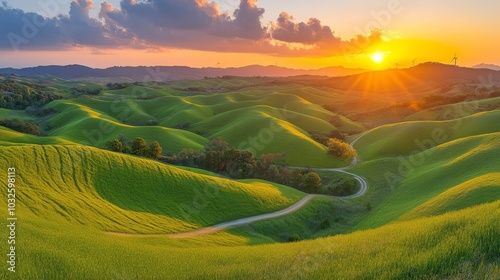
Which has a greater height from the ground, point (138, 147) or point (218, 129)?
point (138, 147)

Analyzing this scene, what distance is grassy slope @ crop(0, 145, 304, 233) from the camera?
4003 centimetres

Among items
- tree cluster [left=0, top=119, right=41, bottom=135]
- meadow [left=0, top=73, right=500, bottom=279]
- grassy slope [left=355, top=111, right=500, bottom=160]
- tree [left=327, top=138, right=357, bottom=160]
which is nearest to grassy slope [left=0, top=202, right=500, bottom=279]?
meadow [left=0, top=73, right=500, bottom=279]

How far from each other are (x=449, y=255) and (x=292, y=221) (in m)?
41.9

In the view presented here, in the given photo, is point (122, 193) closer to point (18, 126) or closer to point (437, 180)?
point (437, 180)

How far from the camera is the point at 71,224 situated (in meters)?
35.2

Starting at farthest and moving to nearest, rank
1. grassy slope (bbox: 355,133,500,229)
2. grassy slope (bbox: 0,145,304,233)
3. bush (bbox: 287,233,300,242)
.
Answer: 1. bush (bbox: 287,233,300,242)
2. grassy slope (bbox: 355,133,500,229)
3. grassy slope (bbox: 0,145,304,233)

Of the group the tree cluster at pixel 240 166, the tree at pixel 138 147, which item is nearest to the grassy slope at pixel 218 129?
the tree cluster at pixel 240 166

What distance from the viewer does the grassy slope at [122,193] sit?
1576 inches

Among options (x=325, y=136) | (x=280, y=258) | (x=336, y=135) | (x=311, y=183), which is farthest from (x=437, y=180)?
(x=336, y=135)

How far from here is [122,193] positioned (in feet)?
173

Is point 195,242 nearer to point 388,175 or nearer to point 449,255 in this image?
point 449,255

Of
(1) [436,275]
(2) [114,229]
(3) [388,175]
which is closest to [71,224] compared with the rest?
(2) [114,229]

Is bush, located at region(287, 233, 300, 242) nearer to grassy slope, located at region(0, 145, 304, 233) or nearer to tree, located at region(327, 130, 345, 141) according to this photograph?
grassy slope, located at region(0, 145, 304, 233)

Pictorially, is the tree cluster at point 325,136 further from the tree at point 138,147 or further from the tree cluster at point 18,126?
the tree cluster at point 18,126
